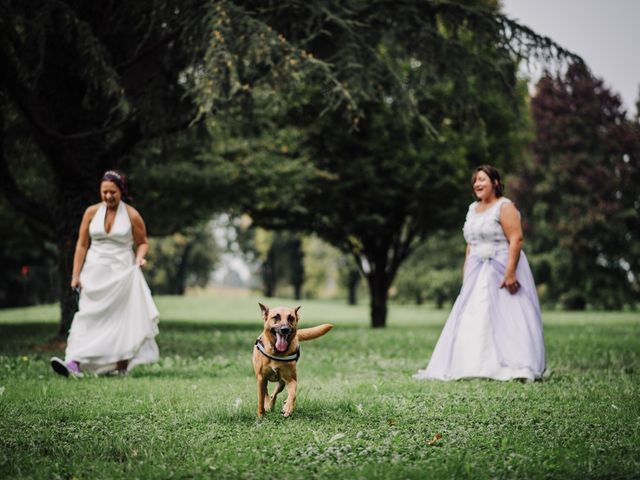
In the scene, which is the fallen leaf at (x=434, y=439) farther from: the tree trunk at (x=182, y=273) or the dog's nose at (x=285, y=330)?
the tree trunk at (x=182, y=273)

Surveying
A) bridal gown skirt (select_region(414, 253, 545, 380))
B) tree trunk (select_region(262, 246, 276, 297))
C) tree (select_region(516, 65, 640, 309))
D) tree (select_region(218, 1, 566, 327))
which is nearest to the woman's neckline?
bridal gown skirt (select_region(414, 253, 545, 380))

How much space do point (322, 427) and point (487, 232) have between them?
13.1 ft

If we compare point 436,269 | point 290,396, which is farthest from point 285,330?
point 436,269

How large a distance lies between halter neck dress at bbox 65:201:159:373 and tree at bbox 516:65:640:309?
31.1 m

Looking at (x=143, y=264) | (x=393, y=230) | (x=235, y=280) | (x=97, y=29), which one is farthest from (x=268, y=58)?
(x=235, y=280)

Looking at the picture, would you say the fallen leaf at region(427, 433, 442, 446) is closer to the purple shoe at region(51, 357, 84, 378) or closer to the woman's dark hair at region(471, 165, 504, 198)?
the woman's dark hair at region(471, 165, 504, 198)

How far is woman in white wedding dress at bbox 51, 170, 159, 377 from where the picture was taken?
8336 mm

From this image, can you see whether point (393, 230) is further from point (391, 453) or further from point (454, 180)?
point (391, 453)

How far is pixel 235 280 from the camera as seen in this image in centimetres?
19362

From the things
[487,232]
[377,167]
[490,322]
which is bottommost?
[490,322]

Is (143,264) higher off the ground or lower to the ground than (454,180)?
lower

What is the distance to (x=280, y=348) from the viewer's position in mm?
4875

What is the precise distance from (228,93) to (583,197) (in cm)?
3301

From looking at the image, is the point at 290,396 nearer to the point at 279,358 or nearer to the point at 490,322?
the point at 279,358
